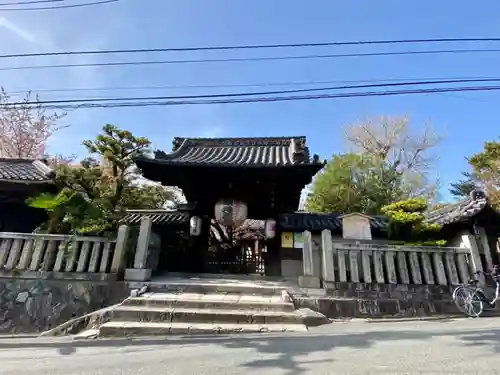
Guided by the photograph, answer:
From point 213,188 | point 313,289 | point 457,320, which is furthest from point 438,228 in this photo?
point 213,188

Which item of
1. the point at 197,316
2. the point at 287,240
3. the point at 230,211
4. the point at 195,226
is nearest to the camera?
the point at 197,316

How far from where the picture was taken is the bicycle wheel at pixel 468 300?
6.89 meters

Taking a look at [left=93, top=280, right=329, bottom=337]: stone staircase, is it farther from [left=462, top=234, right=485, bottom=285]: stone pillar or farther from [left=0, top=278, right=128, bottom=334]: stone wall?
[left=462, top=234, right=485, bottom=285]: stone pillar

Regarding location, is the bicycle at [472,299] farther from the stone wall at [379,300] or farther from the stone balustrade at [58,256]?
the stone balustrade at [58,256]

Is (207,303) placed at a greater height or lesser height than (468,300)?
lesser

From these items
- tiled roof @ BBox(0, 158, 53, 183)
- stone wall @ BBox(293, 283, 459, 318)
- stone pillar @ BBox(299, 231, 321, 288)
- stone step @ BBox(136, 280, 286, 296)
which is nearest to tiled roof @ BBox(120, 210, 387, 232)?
tiled roof @ BBox(0, 158, 53, 183)

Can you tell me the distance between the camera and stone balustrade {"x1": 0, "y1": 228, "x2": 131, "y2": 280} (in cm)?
738

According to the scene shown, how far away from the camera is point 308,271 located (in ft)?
25.1

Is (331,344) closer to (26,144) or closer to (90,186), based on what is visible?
(90,186)

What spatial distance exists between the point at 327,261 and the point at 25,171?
32.7 feet

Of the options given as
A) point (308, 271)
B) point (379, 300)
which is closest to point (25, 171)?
point (308, 271)

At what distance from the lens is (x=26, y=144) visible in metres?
20.5

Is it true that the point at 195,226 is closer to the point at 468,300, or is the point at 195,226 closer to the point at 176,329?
the point at 176,329

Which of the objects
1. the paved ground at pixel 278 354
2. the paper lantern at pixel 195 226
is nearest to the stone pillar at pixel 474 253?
the paved ground at pixel 278 354
